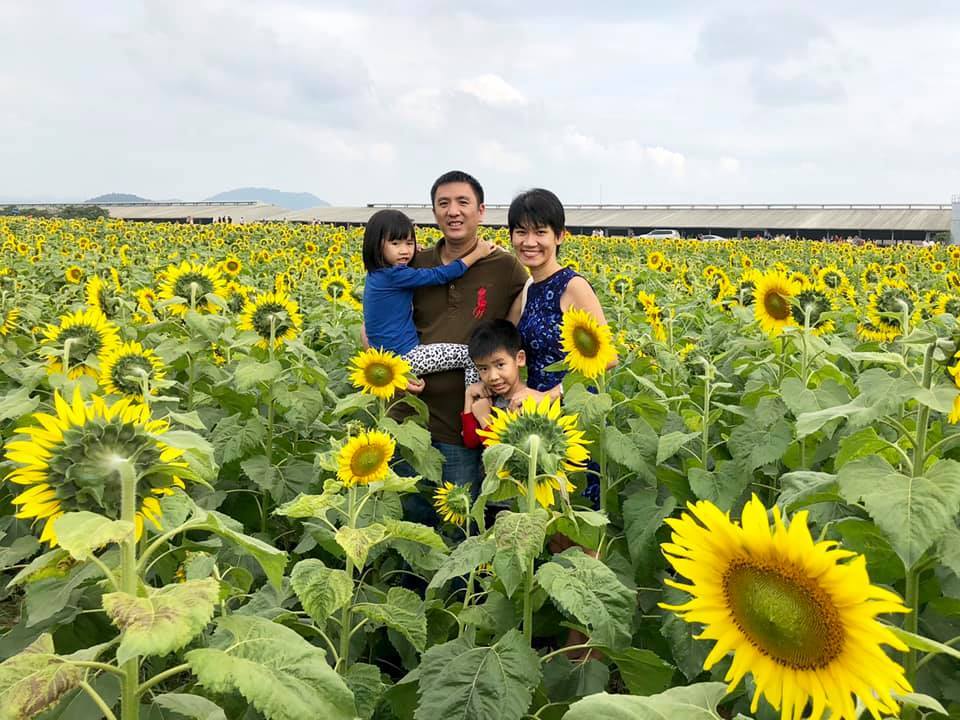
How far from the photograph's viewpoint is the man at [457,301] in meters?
3.92

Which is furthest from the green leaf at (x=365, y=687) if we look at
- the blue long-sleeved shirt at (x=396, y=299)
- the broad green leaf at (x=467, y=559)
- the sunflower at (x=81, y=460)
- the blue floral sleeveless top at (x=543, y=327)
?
the blue long-sleeved shirt at (x=396, y=299)

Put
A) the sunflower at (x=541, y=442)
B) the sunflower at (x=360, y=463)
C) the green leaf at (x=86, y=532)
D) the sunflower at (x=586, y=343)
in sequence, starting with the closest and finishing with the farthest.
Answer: the green leaf at (x=86, y=532) → the sunflower at (x=541, y=442) → the sunflower at (x=360, y=463) → the sunflower at (x=586, y=343)

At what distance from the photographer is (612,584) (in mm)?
1954

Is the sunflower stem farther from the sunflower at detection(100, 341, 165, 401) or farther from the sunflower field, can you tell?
the sunflower at detection(100, 341, 165, 401)

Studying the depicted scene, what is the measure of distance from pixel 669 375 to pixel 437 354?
1.34m

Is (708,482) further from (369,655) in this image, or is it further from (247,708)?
(247,708)

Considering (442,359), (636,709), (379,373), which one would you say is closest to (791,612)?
(636,709)

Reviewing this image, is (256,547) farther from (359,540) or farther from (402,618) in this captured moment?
(402,618)

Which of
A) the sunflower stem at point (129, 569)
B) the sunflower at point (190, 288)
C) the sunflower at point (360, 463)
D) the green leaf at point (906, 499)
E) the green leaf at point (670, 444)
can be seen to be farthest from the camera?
the sunflower at point (190, 288)

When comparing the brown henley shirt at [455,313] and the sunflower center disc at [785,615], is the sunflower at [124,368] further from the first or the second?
the sunflower center disc at [785,615]

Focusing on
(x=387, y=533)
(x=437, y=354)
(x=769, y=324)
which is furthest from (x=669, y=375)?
(x=387, y=533)

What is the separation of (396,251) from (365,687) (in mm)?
2373

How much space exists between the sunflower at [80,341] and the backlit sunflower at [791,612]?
2.79 metres

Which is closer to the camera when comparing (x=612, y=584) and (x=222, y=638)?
(x=222, y=638)
